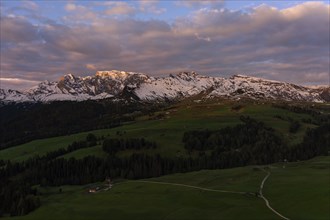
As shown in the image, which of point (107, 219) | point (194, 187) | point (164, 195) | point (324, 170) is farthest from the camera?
point (324, 170)

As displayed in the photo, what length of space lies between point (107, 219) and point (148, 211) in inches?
517

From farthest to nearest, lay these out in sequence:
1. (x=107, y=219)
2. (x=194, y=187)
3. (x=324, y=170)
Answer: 1. (x=324, y=170)
2. (x=194, y=187)
3. (x=107, y=219)

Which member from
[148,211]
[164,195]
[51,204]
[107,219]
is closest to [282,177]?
[164,195]

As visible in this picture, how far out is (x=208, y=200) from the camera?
152 m

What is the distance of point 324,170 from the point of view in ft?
628

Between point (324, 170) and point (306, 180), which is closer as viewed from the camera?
point (306, 180)

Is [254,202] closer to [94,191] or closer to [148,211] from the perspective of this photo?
[148,211]

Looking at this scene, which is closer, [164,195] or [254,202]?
[254,202]

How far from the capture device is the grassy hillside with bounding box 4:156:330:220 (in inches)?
5226

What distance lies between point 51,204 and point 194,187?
57.4 m

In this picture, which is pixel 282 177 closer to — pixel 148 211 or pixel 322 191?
pixel 322 191

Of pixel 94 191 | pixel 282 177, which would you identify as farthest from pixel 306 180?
pixel 94 191

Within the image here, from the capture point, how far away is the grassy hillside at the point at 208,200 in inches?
5226

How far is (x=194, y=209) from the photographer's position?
141 m
